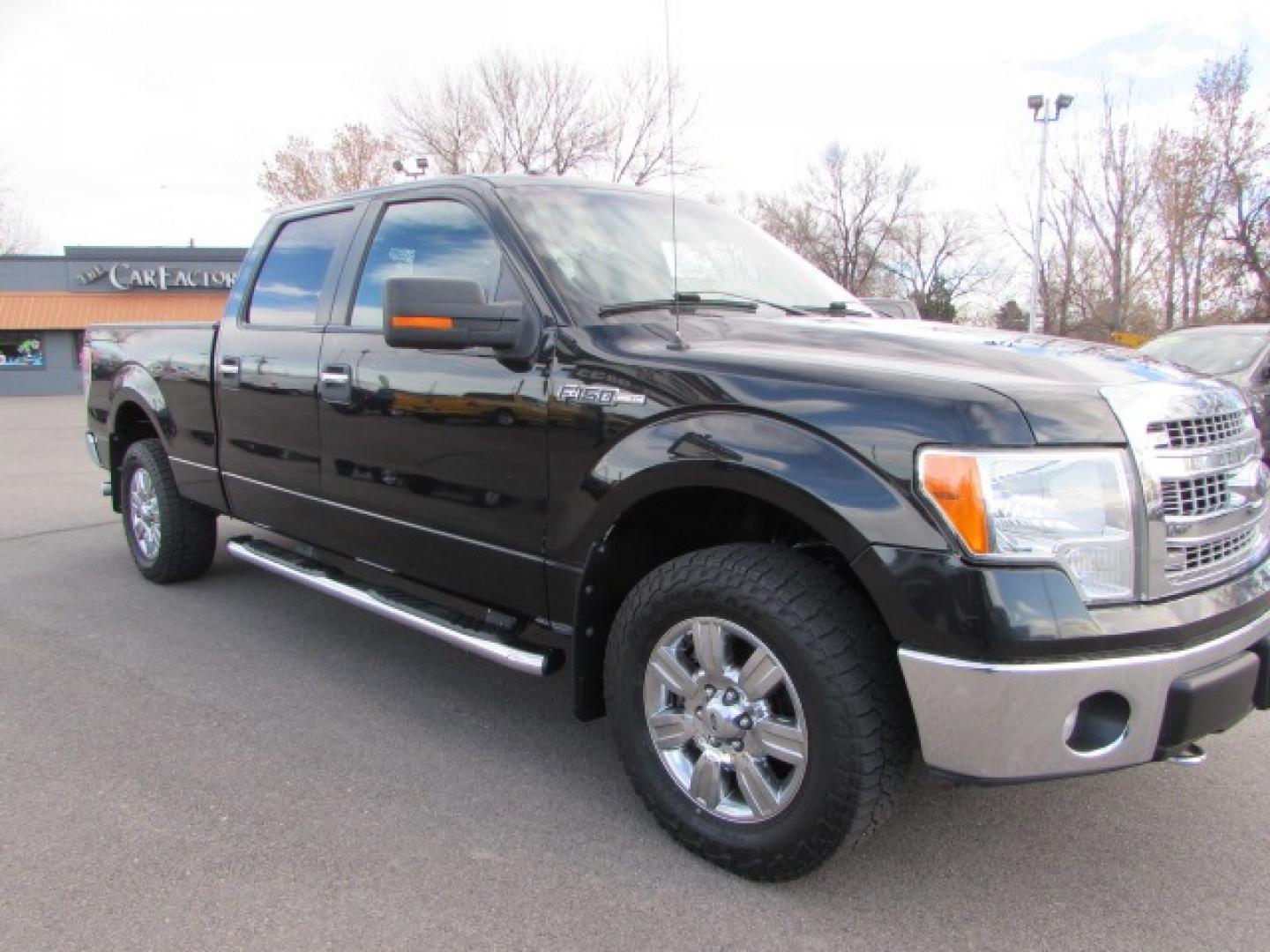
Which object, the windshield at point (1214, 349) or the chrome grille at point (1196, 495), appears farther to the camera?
the windshield at point (1214, 349)

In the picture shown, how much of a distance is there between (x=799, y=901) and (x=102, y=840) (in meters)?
1.99

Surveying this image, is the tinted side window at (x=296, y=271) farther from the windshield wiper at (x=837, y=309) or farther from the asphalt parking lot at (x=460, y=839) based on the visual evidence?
the windshield wiper at (x=837, y=309)

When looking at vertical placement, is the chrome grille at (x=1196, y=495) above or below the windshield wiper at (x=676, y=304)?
below

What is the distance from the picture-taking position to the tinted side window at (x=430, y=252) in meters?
3.29

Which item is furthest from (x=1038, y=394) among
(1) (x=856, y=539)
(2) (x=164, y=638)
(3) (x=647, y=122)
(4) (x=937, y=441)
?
(3) (x=647, y=122)

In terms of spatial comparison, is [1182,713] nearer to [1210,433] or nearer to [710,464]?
[1210,433]

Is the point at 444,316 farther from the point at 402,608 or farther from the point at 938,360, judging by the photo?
the point at 938,360

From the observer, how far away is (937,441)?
212 cm

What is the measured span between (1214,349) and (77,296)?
3761 centimetres

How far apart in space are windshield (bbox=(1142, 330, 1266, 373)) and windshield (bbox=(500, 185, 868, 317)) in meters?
6.21

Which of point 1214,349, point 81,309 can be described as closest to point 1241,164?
point 1214,349

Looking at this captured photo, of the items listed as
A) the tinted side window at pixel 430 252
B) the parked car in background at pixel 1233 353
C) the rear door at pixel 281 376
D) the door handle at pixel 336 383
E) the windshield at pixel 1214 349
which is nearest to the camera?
the tinted side window at pixel 430 252

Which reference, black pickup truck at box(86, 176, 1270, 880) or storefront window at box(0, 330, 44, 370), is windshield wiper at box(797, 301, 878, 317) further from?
storefront window at box(0, 330, 44, 370)

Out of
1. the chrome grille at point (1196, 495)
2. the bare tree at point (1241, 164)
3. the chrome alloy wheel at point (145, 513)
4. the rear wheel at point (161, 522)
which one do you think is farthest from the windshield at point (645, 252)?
the bare tree at point (1241, 164)
